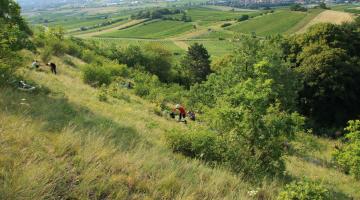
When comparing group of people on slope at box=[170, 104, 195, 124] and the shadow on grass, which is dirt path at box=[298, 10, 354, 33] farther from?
the shadow on grass

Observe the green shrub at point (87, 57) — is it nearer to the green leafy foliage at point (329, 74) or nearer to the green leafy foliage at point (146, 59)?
the green leafy foliage at point (146, 59)

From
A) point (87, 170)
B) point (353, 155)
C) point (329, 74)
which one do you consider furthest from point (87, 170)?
point (329, 74)

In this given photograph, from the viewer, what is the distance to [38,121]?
8.56 metres

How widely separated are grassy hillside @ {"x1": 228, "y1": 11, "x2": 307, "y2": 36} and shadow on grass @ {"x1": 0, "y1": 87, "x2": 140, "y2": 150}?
8945 centimetres

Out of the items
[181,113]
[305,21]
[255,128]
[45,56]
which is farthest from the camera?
[305,21]

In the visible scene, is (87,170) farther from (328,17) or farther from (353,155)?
(328,17)

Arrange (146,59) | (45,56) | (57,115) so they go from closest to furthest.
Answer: (57,115), (45,56), (146,59)

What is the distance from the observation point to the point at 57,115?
1012 cm

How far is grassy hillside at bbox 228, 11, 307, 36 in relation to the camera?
100250mm

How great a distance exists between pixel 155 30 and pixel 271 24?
34.4 m

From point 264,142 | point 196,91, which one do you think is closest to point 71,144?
point 264,142

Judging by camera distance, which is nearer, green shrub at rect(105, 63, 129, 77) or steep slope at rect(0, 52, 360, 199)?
steep slope at rect(0, 52, 360, 199)

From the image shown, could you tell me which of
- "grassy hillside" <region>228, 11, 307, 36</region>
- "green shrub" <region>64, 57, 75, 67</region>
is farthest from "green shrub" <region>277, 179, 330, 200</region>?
"grassy hillside" <region>228, 11, 307, 36</region>

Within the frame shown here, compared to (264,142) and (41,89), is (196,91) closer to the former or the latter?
(41,89)
